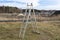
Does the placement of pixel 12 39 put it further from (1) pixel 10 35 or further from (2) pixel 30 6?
(2) pixel 30 6

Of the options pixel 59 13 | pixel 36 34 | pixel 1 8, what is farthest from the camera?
pixel 1 8

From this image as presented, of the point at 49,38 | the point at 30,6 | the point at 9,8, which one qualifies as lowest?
the point at 9,8

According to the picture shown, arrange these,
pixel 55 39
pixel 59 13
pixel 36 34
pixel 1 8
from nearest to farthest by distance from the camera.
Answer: pixel 55 39 → pixel 36 34 → pixel 59 13 → pixel 1 8

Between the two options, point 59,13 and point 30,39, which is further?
point 59,13

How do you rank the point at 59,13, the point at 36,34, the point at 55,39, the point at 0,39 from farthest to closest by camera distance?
the point at 59,13 < the point at 36,34 < the point at 55,39 < the point at 0,39

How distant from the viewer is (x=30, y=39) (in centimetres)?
1003

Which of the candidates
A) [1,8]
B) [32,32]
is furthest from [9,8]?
[32,32]

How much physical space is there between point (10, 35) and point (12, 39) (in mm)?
917

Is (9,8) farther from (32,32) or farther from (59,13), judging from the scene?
(32,32)

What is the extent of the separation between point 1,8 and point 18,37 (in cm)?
3379

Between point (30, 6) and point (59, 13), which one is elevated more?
point (30, 6)

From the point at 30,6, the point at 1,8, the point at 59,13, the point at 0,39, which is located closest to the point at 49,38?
the point at 30,6

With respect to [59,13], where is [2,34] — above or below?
above

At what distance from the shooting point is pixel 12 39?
986 centimetres
